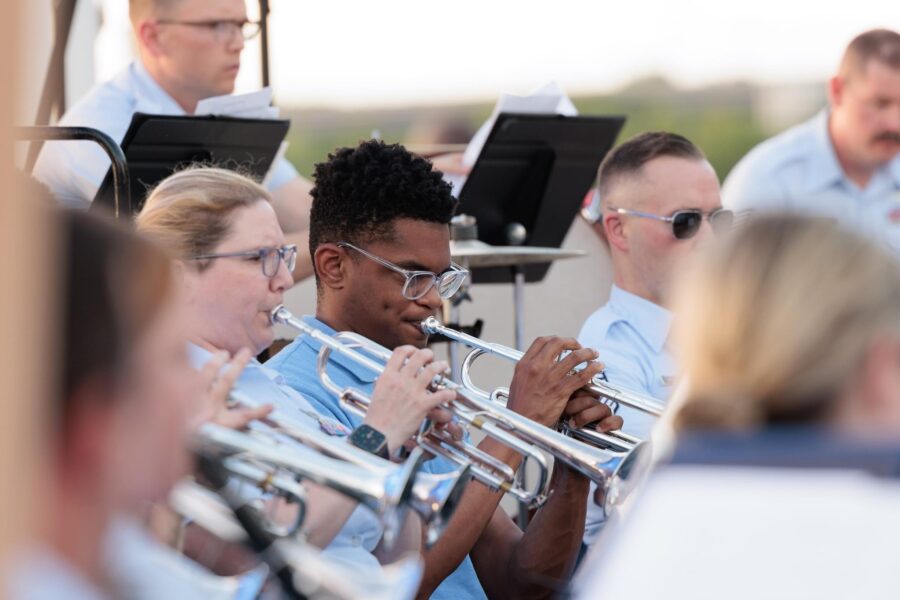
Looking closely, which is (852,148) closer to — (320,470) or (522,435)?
(522,435)

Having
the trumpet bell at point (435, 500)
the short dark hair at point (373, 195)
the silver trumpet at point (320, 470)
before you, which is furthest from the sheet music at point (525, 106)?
the silver trumpet at point (320, 470)

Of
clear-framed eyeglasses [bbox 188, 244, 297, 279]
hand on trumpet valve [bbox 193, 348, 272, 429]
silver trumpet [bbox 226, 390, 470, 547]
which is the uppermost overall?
hand on trumpet valve [bbox 193, 348, 272, 429]

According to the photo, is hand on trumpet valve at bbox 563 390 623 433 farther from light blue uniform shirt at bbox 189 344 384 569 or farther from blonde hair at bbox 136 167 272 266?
blonde hair at bbox 136 167 272 266

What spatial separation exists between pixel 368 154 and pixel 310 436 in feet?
4.54

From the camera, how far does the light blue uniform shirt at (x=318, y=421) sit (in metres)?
2.36

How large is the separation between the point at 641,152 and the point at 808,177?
1.15 m

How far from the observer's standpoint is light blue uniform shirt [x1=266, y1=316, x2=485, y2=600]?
2.83 metres

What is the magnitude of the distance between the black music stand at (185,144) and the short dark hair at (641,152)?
0.95 m

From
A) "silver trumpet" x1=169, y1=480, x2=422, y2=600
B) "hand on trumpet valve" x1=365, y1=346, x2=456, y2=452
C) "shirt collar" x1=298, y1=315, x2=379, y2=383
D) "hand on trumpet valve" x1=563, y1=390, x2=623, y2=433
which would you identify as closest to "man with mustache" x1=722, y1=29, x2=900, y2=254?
"hand on trumpet valve" x1=563, y1=390, x2=623, y2=433

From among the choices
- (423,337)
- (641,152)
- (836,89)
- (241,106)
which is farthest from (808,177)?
(423,337)

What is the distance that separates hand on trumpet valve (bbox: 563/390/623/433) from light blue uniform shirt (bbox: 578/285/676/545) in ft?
0.94

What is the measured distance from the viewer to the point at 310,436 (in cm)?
201

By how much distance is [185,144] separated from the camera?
12.8ft

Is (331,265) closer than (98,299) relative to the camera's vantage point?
No
